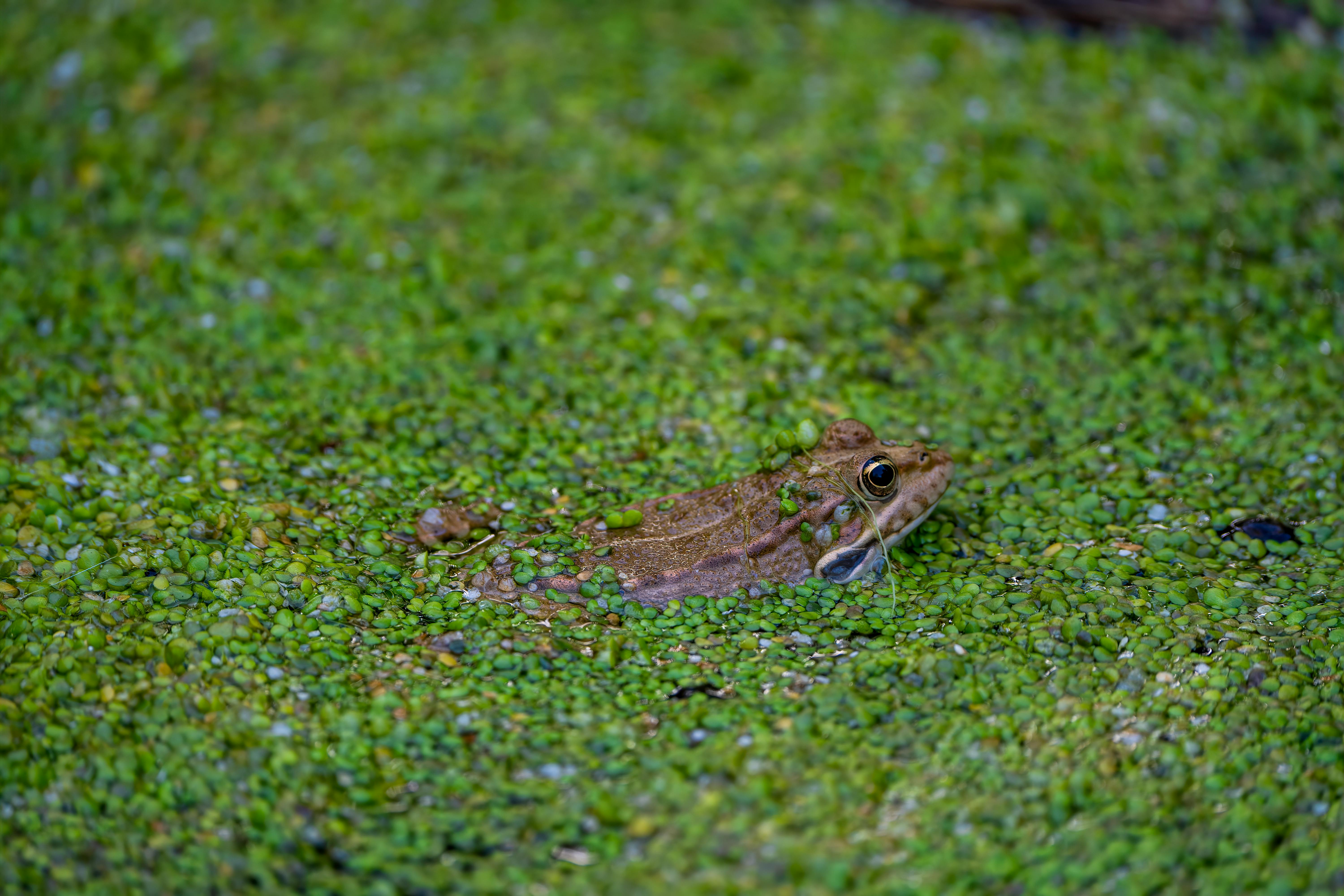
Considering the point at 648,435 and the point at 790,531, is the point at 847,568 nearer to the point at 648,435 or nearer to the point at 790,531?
the point at 790,531

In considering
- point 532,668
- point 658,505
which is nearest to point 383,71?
point 658,505

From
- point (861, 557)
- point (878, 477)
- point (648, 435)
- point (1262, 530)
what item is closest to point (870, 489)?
point (878, 477)

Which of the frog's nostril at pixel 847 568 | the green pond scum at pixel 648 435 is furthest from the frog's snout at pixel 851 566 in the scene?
the green pond scum at pixel 648 435

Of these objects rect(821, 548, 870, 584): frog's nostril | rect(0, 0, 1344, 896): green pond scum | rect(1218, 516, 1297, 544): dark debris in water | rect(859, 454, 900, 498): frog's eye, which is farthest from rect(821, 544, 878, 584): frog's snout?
rect(1218, 516, 1297, 544): dark debris in water

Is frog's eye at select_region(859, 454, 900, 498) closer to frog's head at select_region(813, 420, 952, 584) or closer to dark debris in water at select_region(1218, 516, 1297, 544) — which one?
frog's head at select_region(813, 420, 952, 584)

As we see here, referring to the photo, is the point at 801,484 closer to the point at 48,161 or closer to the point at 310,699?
the point at 310,699

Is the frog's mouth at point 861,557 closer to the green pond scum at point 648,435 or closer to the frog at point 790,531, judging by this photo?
the frog at point 790,531
